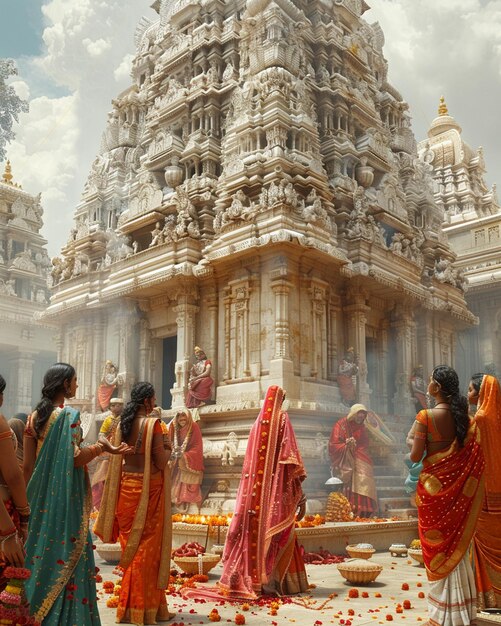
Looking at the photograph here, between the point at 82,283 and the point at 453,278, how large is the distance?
1266 centimetres

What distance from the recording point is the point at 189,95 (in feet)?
67.4

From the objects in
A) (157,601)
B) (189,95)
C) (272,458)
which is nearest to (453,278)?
(189,95)

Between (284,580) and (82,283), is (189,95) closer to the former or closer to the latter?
(82,283)

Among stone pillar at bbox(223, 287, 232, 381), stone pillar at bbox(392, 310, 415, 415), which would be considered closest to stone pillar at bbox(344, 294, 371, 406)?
stone pillar at bbox(392, 310, 415, 415)

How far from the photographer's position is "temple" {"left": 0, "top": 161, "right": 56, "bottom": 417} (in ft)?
110

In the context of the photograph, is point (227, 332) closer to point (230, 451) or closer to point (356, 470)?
point (230, 451)

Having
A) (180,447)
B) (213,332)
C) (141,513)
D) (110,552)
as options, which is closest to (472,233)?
(213,332)

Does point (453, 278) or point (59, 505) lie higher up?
point (453, 278)

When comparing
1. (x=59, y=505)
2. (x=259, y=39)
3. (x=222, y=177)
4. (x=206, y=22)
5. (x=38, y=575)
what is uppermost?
(x=206, y=22)

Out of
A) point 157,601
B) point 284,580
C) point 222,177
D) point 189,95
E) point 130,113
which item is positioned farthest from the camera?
point 130,113

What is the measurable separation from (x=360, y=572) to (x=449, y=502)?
2.67 metres

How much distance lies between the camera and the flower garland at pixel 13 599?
3.79 m

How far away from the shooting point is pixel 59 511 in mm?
4996

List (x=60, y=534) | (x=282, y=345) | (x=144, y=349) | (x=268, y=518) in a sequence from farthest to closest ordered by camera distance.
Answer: (x=144, y=349) → (x=282, y=345) → (x=268, y=518) → (x=60, y=534)
